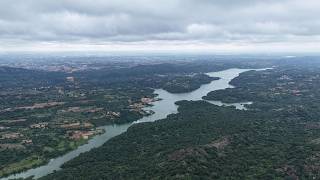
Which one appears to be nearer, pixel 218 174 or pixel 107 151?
pixel 218 174

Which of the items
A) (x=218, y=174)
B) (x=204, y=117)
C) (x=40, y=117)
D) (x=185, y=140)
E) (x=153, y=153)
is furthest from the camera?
(x=40, y=117)

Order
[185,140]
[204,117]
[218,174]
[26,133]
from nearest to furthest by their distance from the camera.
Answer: [218,174] → [185,140] → [26,133] → [204,117]

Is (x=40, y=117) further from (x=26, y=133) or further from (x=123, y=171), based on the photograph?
(x=123, y=171)

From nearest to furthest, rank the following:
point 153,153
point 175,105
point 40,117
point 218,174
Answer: point 218,174 < point 153,153 < point 40,117 < point 175,105

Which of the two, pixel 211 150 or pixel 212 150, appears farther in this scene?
pixel 212 150

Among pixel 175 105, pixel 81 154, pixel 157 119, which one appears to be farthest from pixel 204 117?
pixel 81 154

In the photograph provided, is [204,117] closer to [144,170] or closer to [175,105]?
[175,105]

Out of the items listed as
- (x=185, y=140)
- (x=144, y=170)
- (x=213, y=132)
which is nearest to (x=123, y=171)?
(x=144, y=170)
